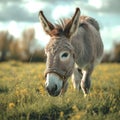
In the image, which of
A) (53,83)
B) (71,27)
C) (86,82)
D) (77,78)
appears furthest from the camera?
(77,78)

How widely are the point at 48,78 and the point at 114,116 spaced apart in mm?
1483

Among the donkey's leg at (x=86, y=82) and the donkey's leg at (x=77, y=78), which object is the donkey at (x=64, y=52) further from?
the donkey's leg at (x=77, y=78)

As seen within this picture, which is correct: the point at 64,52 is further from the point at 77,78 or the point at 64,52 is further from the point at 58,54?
the point at 77,78

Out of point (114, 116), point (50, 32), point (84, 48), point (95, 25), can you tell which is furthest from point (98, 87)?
point (114, 116)

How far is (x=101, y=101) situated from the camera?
26.2 ft

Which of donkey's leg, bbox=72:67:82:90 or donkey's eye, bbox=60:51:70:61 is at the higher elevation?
Answer: donkey's eye, bbox=60:51:70:61

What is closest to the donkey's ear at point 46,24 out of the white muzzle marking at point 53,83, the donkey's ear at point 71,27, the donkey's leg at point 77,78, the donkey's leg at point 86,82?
the donkey's ear at point 71,27

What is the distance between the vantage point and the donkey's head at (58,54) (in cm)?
756

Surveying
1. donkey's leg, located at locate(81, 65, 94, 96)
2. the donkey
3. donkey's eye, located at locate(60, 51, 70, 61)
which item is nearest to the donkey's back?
the donkey

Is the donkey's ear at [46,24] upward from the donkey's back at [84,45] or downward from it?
upward

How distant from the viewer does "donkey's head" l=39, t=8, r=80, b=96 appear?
7565 millimetres

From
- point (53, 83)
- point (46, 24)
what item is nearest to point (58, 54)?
point (53, 83)

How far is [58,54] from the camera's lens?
25.8 ft

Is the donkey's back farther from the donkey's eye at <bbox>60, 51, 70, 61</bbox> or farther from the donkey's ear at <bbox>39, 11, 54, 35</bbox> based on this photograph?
the donkey's eye at <bbox>60, 51, 70, 61</bbox>
